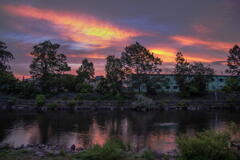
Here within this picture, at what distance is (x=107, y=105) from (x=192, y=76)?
2844 centimetres

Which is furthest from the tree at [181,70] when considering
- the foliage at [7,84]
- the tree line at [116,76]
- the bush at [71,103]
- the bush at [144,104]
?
the foliage at [7,84]

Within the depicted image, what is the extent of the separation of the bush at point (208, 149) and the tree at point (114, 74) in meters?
49.6

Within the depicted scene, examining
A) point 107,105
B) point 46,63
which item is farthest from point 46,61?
point 107,105

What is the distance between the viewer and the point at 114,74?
59.6m

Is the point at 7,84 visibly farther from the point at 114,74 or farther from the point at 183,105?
the point at 183,105

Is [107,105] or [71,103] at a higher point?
[71,103]

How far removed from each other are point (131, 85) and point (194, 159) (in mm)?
51848

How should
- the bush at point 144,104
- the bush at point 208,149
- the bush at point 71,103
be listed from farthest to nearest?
the bush at point 144,104, the bush at point 71,103, the bush at point 208,149

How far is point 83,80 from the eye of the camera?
6606 cm

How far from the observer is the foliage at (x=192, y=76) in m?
63.2

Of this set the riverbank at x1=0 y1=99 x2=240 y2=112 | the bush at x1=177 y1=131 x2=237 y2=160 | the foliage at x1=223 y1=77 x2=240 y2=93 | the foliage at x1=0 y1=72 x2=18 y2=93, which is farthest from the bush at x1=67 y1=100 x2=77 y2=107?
the bush at x1=177 y1=131 x2=237 y2=160

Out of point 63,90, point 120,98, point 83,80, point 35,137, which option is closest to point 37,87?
point 63,90

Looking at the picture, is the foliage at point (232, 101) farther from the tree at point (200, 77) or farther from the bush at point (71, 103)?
the bush at point (71, 103)

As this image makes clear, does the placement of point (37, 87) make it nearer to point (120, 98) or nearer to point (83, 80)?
point (83, 80)
